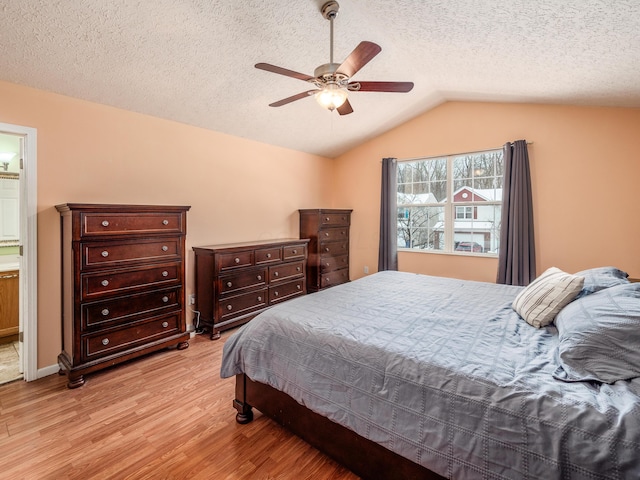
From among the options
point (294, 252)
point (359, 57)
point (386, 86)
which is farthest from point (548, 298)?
point (294, 252)

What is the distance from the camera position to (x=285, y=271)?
156 inches

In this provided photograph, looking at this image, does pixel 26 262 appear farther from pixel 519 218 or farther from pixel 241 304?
pixel 519 218

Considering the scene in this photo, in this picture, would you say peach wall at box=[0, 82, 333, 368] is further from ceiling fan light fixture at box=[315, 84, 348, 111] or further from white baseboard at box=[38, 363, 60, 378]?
ceiling fan light fixture at box=[315, 84, 348, 111]

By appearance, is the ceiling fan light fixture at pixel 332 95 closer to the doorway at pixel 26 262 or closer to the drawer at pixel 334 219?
the doorway at pixel 26 262

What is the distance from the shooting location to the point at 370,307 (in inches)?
80.9

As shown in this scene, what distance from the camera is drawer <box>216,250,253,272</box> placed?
321 centimetres

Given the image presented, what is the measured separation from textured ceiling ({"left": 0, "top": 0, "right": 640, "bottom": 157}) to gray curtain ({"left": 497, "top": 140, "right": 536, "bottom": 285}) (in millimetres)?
648

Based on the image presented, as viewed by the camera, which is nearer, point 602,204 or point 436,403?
point 436,403

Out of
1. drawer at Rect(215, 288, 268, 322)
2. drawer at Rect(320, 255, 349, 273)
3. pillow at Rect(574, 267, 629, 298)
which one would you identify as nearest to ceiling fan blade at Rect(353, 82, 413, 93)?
pillow at Rect(574, 267, 629, 298)

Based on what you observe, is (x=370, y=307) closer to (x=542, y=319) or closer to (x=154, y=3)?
(x=542, y=319)

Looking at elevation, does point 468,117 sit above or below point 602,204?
above

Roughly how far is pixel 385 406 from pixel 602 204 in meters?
3.50

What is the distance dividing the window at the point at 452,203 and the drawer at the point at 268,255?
2.01 meters

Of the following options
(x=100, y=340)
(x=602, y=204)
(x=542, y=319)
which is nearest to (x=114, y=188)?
(x=100, y=340)
